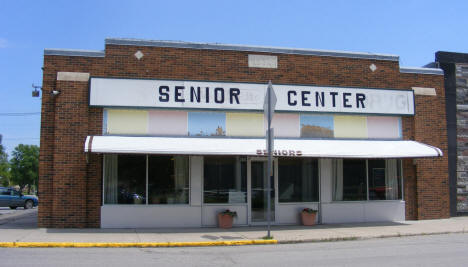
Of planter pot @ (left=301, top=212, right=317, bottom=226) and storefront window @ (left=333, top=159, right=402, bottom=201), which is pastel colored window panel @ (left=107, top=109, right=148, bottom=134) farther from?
storefront window @ (left=333, top=159, right=402, bottom=201)

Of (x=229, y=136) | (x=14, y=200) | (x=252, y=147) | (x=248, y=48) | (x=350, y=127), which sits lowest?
(x=14, y=200)

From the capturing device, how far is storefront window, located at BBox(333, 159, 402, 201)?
612 inches

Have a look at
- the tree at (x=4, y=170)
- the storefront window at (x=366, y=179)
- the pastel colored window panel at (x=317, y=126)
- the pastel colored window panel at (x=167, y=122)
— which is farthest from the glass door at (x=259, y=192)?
the tree at (x=4, y=170)

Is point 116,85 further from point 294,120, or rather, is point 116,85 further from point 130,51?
point 294,120

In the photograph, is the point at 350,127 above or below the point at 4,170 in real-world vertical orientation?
above

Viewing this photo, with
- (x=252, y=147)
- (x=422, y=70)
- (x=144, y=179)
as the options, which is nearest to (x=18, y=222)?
(x=144, y=179)

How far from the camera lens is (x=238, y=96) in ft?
47.9

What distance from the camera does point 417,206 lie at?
15930 millimetres

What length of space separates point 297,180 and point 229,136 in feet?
9.24

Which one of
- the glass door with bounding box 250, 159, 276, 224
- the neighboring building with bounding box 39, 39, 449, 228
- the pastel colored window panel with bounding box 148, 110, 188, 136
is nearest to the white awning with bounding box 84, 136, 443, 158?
the neighboring building with bounding box 39, 39, 449, 228

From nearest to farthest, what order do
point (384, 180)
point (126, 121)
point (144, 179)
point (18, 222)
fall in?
1. point (126, 121)
2. point (144, 179)
3. point (18, 222)
4. point (384, 180)

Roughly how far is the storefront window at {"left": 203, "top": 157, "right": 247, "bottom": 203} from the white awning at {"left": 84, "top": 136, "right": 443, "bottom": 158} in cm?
87

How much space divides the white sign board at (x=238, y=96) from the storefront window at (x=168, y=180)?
1.72 m

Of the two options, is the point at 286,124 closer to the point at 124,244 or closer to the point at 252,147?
the point at 252,147
